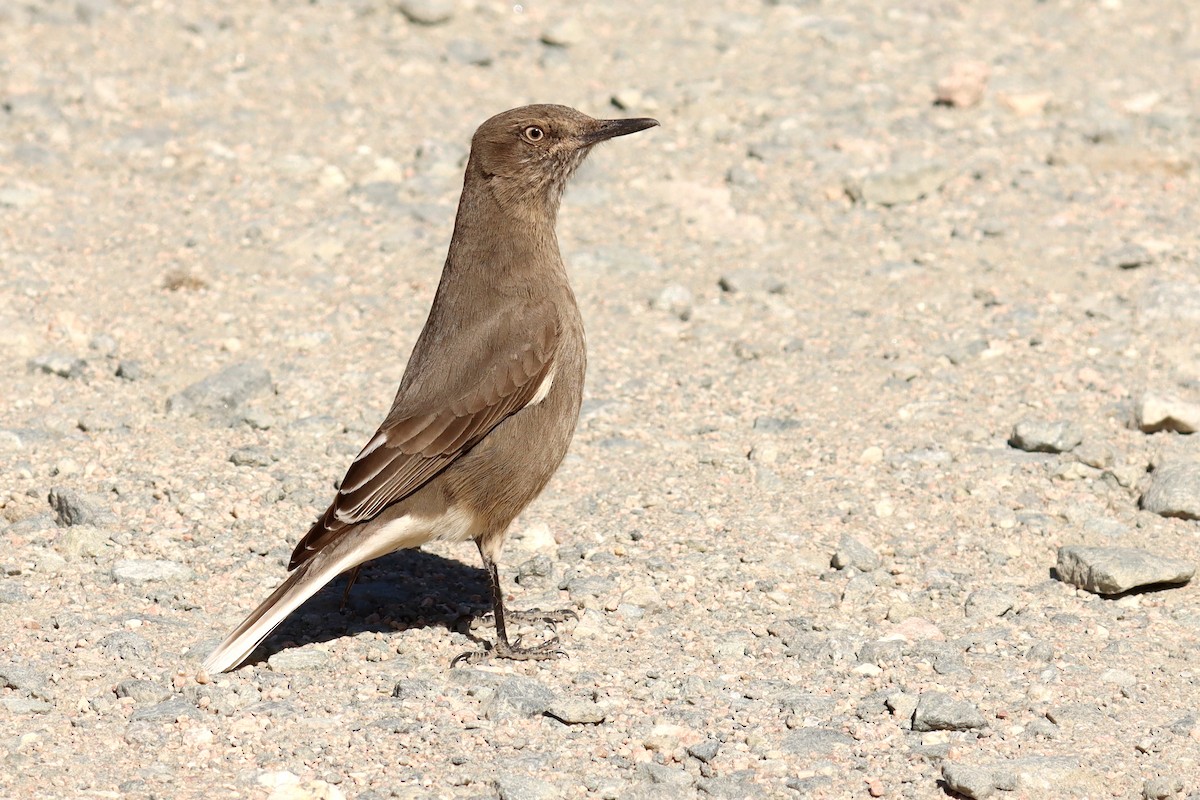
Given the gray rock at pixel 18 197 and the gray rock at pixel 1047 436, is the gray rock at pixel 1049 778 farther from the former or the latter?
the gray rock at pixel 18 197

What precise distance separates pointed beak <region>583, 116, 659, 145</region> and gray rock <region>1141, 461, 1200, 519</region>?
2.70 meters

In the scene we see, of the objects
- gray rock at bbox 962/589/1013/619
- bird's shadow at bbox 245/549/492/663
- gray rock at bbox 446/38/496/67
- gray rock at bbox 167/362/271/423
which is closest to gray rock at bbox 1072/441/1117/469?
gray rock at bbox 962/589/1013/619

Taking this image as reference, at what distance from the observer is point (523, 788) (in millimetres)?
4855

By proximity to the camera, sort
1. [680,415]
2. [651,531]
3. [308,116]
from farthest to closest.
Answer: [308,116]
[680,415]
[651,531]

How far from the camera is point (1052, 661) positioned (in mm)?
5656

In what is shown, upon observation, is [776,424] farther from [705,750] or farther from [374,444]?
[705,750]

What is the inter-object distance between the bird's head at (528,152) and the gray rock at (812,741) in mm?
2437

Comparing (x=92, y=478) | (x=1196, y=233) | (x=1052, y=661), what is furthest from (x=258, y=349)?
(x=1196, y=233)

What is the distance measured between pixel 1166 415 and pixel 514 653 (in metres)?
3.45

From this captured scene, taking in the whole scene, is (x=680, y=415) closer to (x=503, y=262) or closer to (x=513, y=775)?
(x=503, y=262)

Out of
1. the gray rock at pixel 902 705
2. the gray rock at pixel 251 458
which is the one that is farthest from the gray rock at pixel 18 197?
the gray rock at pixel 902 705

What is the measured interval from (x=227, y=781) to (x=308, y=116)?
21.6ft

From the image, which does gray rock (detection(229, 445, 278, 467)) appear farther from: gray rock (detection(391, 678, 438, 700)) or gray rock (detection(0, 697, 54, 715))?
gray rock (detection(0, 697, 54, 715))

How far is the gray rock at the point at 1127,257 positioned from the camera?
28.6 ft
